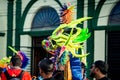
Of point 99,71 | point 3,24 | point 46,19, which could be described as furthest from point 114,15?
point 99,71

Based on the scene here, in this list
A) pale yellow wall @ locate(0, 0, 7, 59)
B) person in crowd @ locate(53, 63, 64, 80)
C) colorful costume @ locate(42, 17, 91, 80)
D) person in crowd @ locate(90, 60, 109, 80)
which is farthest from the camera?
pale yellow wall @ locate(0, 0, 7, 59)

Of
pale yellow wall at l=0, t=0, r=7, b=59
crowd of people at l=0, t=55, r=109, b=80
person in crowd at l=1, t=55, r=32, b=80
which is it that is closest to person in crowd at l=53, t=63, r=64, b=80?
crowd of people at l=0, t=55, r=109, b=80

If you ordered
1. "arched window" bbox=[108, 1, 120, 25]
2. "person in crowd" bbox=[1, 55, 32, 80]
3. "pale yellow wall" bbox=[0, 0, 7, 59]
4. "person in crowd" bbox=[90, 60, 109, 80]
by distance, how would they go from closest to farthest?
"person in crowd" bbox=[90, 60, 109, 80] → "person in crowd" bbox=[1, 55, 32, 80] → "arched window" bbox=[108, 1, 120, 25] → "pale yellow wall" bbox=[0, 0, 7, 59]

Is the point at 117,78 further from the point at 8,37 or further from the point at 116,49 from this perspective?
the point at 8,37

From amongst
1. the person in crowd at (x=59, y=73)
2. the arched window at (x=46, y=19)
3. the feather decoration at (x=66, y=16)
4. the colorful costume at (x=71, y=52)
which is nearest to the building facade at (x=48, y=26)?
the arched window at (x=46, y=19)

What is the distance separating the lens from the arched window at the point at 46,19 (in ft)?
39.8

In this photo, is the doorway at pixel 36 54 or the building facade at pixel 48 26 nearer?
the building facade at pixel 48 26

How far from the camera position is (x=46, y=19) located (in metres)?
12.4

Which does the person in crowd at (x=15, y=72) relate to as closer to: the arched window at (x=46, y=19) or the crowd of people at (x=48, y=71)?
the crowd of people at (x=48, y=71)

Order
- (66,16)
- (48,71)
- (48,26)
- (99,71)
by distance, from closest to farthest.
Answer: (48,71) → (99,71) → (66,16) → (48,26)

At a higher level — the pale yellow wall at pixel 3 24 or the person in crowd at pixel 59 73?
the pale yellow wall at pixel 3 24

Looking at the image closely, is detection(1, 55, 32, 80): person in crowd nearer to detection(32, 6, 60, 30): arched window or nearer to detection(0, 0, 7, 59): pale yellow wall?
detection(32, 6, 60, 30): arched window

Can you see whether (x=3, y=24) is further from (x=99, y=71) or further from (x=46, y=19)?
(x=99, y=71)

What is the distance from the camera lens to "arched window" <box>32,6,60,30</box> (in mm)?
12125
